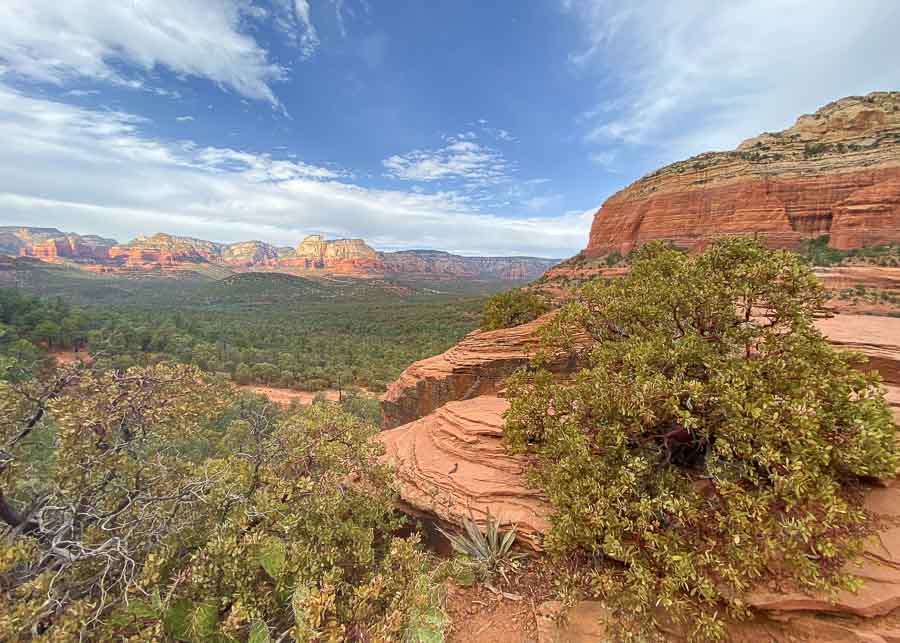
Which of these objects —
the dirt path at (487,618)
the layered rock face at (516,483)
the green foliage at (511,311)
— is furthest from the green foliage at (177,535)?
the green foliage at (511,311)

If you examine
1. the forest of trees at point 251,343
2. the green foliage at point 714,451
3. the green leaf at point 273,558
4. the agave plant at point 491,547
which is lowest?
the forest of trees at point 251,343

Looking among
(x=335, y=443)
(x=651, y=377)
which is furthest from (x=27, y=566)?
(x=651, y=377)

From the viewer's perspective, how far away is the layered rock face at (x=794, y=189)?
3259 centimetres

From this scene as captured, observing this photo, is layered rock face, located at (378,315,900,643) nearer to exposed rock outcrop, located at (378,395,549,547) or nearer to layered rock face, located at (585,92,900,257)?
exposed rock outcrop, located at (378,395,549,547)

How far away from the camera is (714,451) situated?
472 cm

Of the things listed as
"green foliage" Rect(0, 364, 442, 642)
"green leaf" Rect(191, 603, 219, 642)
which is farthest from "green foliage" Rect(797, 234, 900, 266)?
"green leaf" Rect(191, 603, 219, 642)

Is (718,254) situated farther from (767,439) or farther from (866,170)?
(866,170)

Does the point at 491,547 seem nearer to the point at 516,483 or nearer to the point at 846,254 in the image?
the point at 516,483

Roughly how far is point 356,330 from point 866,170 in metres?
68.3

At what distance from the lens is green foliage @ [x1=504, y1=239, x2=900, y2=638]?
12.6ft

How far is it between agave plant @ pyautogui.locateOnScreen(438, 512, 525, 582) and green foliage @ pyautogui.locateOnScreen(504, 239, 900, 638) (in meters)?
1.12

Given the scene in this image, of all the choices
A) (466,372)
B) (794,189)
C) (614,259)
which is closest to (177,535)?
(466,372)

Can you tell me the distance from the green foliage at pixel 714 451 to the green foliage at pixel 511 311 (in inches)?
372

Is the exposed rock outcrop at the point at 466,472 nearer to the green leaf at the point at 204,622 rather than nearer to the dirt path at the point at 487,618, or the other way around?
the dirt path at the point at 487,618
